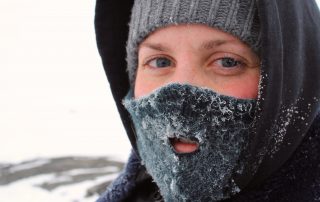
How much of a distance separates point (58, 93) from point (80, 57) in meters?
1.61

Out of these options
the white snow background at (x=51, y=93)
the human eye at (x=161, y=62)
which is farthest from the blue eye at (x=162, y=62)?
the white snow background at (x=51, y=93)

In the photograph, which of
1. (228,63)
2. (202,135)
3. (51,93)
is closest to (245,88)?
(228,63)

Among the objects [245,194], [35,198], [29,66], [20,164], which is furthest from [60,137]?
[245,194]

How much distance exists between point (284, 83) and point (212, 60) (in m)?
0.24

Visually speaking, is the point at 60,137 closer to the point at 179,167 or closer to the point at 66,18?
the point at 179,167

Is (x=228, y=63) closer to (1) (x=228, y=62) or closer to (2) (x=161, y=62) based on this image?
(1) (x=228, y=62)

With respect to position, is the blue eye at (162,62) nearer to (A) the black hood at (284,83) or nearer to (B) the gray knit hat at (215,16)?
(B) the gray knit hat at (215,16)

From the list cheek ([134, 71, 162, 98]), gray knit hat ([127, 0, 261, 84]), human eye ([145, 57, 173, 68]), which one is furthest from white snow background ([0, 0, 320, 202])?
gray knit hat ([127, 0, 261, 84])

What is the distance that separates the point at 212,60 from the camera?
160 centimetres

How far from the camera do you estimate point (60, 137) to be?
5.95 m

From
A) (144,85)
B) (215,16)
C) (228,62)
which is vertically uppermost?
(215,16)

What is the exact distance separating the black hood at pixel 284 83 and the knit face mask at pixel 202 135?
5 cm

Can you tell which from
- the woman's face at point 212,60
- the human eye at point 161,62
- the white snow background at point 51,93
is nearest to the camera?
the woman's face at point 212,60

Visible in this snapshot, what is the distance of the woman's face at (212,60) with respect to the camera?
5.16 ft
